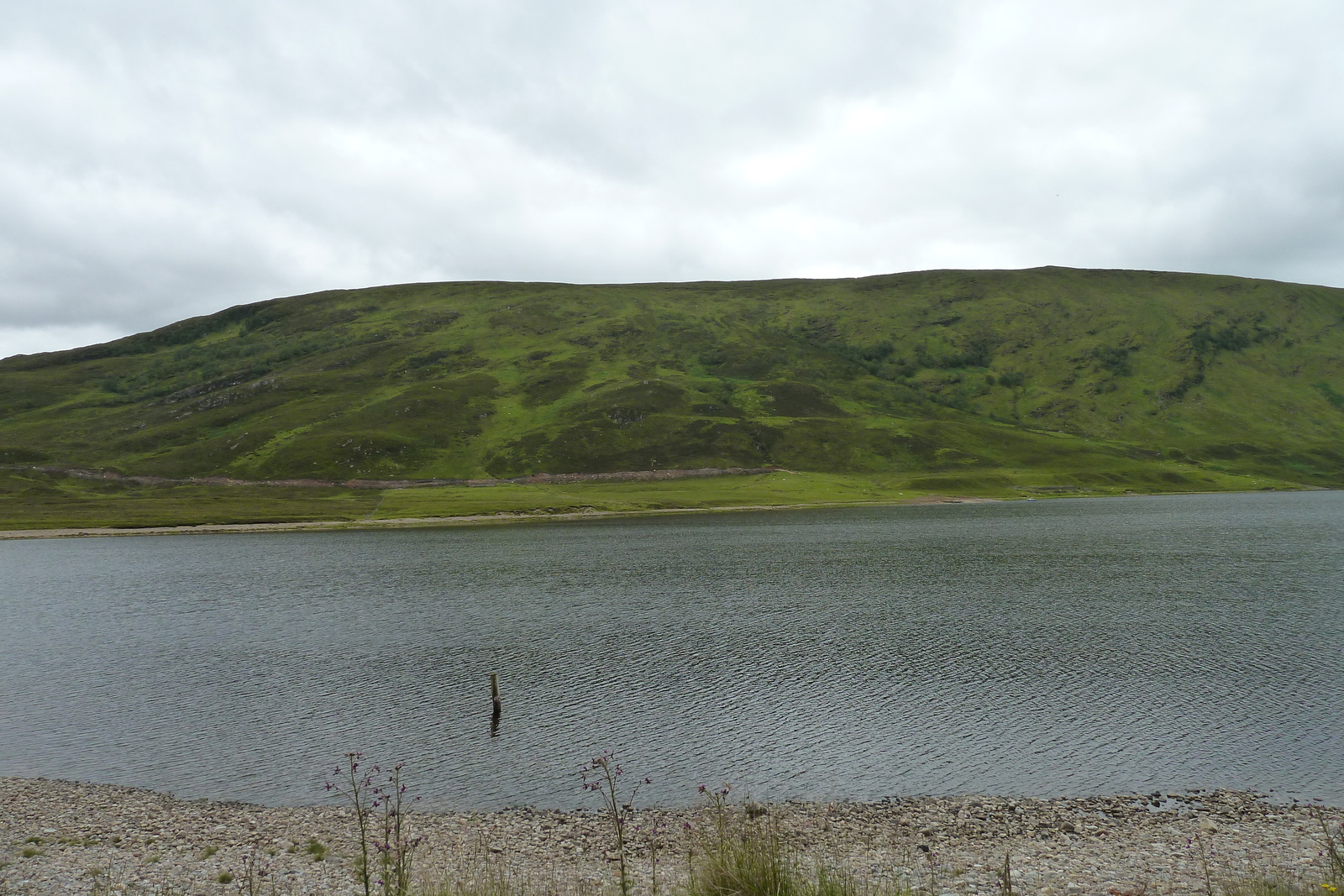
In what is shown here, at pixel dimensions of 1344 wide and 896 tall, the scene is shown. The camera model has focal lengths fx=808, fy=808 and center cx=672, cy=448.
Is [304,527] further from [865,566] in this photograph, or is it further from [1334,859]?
[1334,859]

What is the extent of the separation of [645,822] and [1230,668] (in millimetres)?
34292

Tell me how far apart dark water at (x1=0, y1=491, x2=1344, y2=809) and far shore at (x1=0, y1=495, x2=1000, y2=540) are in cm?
6012

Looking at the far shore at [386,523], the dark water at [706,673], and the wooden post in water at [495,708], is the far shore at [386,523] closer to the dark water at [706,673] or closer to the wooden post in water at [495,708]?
the dark water at [706,673]

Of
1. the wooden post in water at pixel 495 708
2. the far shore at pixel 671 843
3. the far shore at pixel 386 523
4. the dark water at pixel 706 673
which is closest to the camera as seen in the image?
the far shore at pixel 671 843

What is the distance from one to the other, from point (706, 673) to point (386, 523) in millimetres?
129637

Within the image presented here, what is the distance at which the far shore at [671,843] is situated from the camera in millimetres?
20750

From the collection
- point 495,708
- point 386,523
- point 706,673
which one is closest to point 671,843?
point 495,708

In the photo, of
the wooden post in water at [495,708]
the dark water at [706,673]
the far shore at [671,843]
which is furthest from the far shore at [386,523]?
the far shore at [671,843]

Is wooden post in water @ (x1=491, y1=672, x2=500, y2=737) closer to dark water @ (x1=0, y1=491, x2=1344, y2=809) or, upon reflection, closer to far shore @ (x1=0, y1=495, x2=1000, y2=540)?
dark water @ (x1=0, y1=491, x2=1344, y2=809)

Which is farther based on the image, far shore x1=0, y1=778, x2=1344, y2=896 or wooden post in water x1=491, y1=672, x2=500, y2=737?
wooden post in water x1=491, y1=672, x2=500, y2=737

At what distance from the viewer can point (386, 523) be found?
160 metres

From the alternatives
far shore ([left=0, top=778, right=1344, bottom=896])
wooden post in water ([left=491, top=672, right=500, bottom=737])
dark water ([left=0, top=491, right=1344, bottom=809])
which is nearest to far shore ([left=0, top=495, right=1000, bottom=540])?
dark water ([left=0, top=491, right=1344, bottom=809])

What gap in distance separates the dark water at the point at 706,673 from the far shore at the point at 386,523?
60125 mm

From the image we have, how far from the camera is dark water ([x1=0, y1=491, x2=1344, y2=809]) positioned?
3081 cm
